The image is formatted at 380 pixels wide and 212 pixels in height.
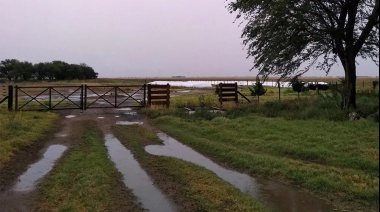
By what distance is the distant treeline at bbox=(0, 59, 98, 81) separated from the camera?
8956cm

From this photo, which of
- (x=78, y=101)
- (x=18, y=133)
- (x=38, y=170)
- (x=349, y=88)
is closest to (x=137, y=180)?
(x=38, y=170)

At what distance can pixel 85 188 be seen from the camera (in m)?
8.15

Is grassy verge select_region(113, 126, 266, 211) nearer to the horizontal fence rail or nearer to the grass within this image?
the grass

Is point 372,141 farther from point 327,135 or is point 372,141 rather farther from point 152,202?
point 152,202

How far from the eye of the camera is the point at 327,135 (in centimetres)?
1271

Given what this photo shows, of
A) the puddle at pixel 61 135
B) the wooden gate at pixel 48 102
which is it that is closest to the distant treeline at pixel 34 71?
the wooden gate at pixel 48 102

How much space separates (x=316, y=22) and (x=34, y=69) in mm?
83113

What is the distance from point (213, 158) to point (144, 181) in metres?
3.05

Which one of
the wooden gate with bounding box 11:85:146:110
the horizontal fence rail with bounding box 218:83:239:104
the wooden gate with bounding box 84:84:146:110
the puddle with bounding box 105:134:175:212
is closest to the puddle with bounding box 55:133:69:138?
the puddle with bounding box 105:134:175:212

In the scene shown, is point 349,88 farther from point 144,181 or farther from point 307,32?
point 144,181

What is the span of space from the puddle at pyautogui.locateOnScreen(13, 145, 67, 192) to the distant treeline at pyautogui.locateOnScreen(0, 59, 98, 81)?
81651 millimetres

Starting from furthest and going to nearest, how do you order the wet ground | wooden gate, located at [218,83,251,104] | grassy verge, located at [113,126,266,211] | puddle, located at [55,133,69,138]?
wooden gate, located at [218,83,251,104] < puddle, located at [55,133,69,138] < the wet ground < grassy verge, located at [113,126,266,211]

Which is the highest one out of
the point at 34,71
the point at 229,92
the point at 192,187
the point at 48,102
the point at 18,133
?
the point at 34,71

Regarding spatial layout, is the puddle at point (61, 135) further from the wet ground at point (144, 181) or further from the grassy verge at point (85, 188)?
the grassy verge at point (85, 188)
